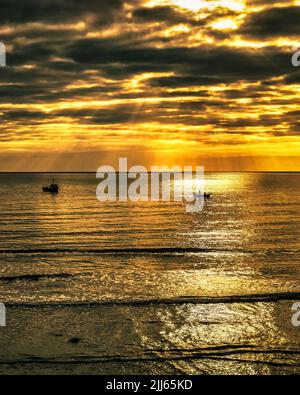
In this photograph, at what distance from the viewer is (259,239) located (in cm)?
4872

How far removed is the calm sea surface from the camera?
17891mm

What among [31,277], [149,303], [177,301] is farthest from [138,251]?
[149,303]

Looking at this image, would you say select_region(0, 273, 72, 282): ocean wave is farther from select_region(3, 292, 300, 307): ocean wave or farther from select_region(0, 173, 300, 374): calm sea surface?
select_region(3, 292, 300, 307): ocean wave

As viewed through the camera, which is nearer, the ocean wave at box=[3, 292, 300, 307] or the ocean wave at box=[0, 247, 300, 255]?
the ocean wave at box=[3, 292, 300, 307]

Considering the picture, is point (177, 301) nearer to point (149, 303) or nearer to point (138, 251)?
point (149, 303)

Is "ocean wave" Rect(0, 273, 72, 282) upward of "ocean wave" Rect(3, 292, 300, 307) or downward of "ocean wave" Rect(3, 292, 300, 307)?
upward

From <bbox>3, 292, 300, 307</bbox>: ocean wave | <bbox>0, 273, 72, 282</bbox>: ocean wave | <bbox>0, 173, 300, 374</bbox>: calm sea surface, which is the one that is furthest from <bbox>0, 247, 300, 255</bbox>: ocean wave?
<bbox>3, 292, 300, 307</bbox>: ocean wave

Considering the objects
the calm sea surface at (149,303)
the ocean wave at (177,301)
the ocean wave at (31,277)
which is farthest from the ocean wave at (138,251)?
the ocean wave at (177,301)

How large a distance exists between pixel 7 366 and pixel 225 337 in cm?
899

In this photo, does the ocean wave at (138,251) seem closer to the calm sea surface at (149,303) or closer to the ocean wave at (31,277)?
the calm sea surface at (149,303)

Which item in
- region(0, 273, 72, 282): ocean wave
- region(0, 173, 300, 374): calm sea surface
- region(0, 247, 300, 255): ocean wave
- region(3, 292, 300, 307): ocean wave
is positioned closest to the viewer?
region(0, 173, 300, 374): calm sea surface

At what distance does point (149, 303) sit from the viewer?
2491 cm

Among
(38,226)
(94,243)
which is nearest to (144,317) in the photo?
(94,243)
